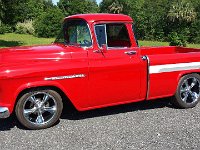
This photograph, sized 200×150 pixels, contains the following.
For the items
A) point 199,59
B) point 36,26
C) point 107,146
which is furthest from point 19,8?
point 107,146

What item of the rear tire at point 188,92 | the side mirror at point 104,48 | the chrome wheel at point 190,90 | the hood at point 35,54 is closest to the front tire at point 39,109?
the hood at point 35,54

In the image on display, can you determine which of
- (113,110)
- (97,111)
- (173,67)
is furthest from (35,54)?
(173,67)

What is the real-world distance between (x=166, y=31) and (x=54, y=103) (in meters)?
32.1

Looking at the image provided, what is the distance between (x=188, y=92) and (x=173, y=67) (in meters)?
0.77

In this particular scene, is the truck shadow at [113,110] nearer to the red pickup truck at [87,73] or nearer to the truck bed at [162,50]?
the red pickup truck at [87,73]

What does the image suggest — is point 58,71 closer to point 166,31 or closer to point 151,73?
point 151,73

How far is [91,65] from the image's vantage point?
603 cm

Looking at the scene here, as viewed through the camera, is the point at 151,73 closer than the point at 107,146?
No

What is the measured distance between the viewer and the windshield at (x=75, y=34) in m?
6.36

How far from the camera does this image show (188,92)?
7.29 metres

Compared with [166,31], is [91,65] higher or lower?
higher

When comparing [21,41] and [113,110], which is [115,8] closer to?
[21,41]

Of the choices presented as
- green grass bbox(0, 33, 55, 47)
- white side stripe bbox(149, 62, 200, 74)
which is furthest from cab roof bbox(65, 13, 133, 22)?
green grass bbox(0, 33, 55, 47)

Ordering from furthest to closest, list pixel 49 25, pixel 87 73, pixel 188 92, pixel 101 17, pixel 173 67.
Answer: pixel 49 25 → pixel 188 92 → pixel 173 67 → pixel 101 17 → pixel 87 73
